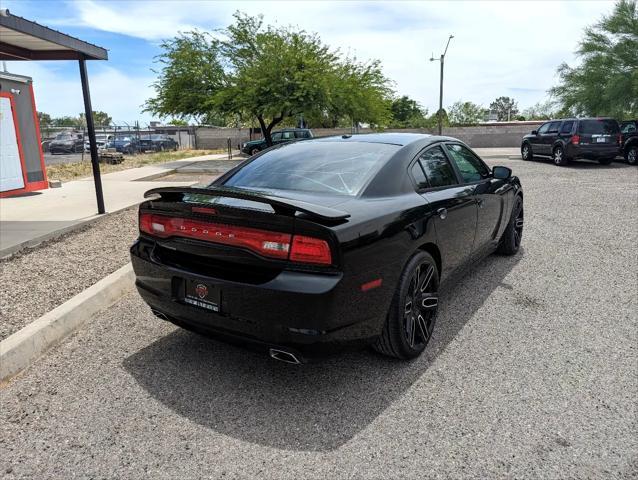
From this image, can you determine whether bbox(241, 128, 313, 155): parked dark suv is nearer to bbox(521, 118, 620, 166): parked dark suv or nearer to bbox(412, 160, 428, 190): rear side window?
bbox(521, 118, 620, 166): parked dark suv

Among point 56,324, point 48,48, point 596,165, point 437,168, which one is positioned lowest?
point 596,165

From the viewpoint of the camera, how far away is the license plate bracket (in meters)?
2.74

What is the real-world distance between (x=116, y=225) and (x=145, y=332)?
4.20m

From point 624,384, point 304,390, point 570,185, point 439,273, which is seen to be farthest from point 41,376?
point 570,185

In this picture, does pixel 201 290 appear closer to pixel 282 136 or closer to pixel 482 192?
pixel 482 192

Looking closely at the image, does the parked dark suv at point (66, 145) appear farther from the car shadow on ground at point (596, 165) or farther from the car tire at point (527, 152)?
the car shadow on ground at point (596, 165)

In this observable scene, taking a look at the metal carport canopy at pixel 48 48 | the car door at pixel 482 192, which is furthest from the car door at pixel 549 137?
the metal carport canopy at pixel 48 48

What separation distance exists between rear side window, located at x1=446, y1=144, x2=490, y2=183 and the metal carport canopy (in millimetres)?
6004

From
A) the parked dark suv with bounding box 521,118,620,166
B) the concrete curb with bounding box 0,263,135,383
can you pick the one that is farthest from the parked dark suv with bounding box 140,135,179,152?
the concrete curb with bounding box 0,263,135,383

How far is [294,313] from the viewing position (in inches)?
99.3

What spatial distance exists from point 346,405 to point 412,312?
0.80 m

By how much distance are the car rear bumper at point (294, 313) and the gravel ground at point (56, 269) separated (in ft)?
5.91

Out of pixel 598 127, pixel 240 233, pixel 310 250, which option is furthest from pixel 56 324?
pixel 598 127

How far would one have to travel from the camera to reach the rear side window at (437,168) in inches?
149
